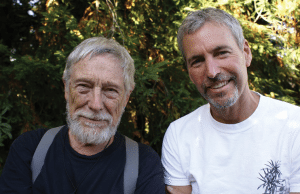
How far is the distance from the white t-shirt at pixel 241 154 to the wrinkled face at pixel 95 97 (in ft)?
2.00

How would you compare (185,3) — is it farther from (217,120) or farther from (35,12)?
(35,12)

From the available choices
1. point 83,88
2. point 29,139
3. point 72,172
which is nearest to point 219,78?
point 83,88

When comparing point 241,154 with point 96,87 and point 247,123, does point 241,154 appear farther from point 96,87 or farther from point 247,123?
point 96,87

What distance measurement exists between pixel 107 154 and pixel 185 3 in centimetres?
210

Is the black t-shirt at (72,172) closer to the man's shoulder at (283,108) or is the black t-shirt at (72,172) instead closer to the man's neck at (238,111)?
the man's neck at (238,111)

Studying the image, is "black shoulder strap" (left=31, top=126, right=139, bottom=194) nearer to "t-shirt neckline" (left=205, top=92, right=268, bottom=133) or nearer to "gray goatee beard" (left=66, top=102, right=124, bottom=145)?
"gray goatee beard" (left=66, top=102, right=124, bottom=145)

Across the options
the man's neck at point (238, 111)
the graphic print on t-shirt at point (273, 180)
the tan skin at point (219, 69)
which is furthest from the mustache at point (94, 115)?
the graphic print on t-shirt at point (273, 180)

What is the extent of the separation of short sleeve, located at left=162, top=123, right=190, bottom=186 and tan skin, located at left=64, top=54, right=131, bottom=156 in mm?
510

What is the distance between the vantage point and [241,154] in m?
1.78

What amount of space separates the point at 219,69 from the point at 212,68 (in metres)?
0.06

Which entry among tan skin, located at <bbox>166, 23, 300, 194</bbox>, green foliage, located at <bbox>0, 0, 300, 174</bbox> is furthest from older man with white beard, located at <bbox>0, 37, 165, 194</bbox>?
green foliage, located at <bbox>0, 0, 300, 174</bbox>

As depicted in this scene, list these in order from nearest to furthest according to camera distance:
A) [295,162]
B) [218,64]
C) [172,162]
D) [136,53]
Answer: [295,162] → [218,64] → [172,162] → [136,53]

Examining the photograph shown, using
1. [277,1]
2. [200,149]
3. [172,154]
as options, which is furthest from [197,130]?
[277,1]

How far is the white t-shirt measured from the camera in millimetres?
1692
